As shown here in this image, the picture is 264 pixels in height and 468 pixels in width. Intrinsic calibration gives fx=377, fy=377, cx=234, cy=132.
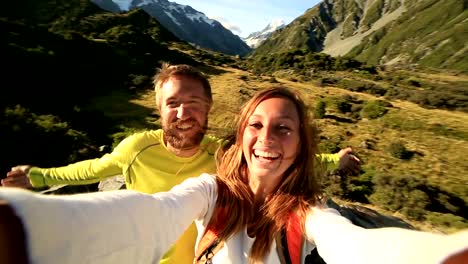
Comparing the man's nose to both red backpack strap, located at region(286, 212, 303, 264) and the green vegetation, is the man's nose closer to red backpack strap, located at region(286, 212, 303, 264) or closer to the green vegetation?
red backpack strap, located at region(286, 212, 303, 264)

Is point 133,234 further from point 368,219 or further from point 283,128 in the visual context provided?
point 368,219

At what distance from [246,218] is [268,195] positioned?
0.20 meters

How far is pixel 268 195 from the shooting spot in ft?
7.20

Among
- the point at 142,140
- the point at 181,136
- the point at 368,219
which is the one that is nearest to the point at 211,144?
the point at 181,136

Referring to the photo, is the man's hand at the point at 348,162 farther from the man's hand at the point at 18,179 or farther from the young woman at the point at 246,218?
the man's hand at the point at 18,179

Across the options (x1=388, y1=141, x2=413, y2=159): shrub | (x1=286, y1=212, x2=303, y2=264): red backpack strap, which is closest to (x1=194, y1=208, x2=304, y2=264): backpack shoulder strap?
(x1=286, y1=212, x2=303, y2=264): red backpack strap

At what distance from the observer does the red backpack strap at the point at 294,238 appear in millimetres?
1830

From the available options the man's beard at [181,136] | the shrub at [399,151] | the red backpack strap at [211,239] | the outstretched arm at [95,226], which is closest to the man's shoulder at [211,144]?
the man's beard at [181,136]

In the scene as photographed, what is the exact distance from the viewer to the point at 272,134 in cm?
210

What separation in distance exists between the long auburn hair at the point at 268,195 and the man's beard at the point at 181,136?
0.44m

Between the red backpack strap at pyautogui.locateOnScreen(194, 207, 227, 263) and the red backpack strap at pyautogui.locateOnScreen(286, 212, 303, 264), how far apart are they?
0.35 metres

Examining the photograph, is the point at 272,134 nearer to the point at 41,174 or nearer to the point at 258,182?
the point at 258,182

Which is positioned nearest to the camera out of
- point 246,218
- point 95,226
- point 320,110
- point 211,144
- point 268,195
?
point 95,226

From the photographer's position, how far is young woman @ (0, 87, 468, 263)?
2.79ft
